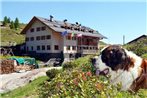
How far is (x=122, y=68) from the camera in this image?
305 inches

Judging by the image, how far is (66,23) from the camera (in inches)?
2923

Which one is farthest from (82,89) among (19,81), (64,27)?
(64,27)

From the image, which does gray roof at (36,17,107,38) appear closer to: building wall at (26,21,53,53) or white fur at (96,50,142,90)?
building wall at (26,21,53,53)

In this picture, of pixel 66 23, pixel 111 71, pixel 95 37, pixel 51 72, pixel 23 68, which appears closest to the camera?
pixel 111 71

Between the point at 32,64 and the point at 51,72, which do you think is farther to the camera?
the point at 32,64

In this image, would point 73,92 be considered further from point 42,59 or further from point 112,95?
point 42,59

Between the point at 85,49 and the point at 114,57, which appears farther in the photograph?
the point at 85,49

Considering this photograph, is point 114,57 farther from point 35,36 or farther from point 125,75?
point 35,36

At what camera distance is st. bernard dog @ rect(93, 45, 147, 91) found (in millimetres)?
7703

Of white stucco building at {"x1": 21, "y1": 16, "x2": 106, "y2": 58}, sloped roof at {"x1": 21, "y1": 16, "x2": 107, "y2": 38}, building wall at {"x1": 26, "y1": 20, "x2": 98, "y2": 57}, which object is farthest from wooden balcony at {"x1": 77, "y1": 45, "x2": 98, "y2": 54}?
sloped roof at {"x1": 21, "y1": 16, "x2": 107, "y2": 38}

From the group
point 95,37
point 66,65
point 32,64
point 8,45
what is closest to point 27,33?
point 8,45

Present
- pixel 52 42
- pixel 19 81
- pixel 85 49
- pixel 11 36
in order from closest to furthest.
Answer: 1. pixel 19 81
2. pixel 52 42
3. pixel 85 49
4. pixel 11 36

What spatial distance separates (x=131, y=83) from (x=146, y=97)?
1271mm

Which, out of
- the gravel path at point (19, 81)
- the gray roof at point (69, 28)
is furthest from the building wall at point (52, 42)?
the gravel path at point (19, 81)
